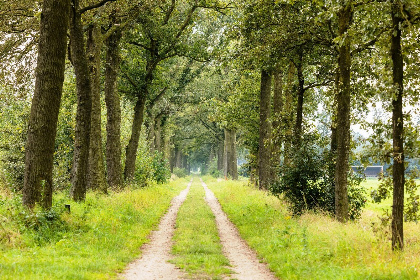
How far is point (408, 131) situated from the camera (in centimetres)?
834

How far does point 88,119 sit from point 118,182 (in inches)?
293

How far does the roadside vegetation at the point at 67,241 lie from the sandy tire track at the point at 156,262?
0.24 meters

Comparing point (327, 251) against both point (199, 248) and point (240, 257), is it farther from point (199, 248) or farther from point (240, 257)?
point (199, 248)

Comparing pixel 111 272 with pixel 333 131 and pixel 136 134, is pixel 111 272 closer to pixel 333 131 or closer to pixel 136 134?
pixel 333 131

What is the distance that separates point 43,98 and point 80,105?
3603mm

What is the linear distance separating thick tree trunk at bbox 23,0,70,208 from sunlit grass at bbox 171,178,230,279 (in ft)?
13.3

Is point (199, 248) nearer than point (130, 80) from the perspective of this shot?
Yes

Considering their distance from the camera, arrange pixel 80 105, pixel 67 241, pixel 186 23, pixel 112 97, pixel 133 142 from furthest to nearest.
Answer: pixel 133 142
pixel 186 23
pixel 112 97
pixel 80 105
pixel 67 241

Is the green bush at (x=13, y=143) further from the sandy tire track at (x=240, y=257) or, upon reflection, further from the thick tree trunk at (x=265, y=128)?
the thick tree trunk at (x=265, y=128)

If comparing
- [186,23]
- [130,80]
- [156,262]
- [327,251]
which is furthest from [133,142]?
[327,251]

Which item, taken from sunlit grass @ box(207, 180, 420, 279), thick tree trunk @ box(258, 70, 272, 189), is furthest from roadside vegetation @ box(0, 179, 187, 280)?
thick tree trunk @ box(258, 70, 272, 189)

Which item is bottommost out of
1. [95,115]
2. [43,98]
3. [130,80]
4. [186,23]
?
[43,98]

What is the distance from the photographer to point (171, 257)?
9.66 metres

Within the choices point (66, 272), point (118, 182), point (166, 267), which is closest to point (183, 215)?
point (118, 182)
